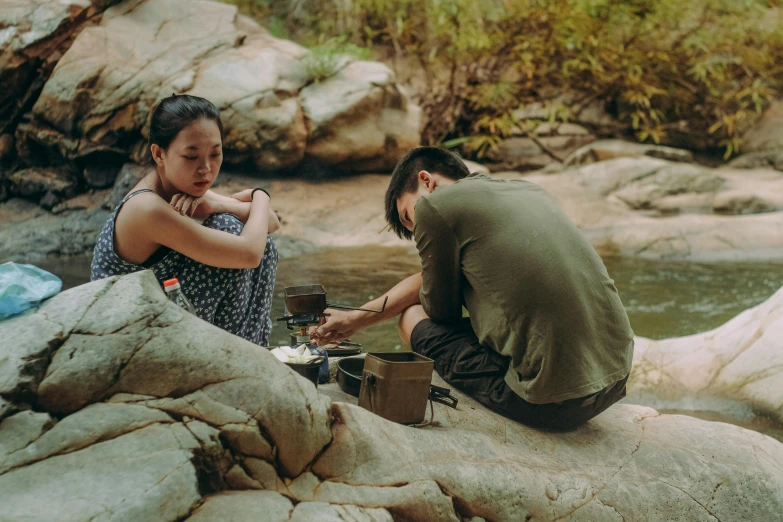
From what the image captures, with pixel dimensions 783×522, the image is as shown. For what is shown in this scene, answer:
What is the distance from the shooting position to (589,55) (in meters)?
11.9

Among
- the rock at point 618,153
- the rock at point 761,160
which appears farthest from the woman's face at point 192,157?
→ the rock at point 761,160

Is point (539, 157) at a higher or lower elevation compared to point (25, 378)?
lower

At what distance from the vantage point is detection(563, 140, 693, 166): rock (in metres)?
11.0

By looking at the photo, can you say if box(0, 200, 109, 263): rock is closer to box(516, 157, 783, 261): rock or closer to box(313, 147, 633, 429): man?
box(516, 157, 783, 261): rock

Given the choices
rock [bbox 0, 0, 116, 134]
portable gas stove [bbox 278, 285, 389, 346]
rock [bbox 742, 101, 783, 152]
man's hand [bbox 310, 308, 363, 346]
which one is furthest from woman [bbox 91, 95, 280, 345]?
rock [bbox 742, 101, 783, 152]

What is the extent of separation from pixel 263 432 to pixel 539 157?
395 inches

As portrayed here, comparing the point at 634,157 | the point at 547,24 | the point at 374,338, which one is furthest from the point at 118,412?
the point at 547,24

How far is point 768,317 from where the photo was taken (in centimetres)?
484

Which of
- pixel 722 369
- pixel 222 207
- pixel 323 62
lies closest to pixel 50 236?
pixel 323 62

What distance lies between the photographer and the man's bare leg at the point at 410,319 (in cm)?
336

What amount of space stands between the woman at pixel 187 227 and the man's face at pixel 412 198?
57cm

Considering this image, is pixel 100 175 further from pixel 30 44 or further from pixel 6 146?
pixel 30 44

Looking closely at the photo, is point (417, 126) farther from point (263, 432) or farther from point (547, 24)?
point (263, 432)

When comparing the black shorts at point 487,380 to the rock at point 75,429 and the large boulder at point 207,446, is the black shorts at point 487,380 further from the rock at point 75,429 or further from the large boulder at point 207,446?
the rock at point 75,429
